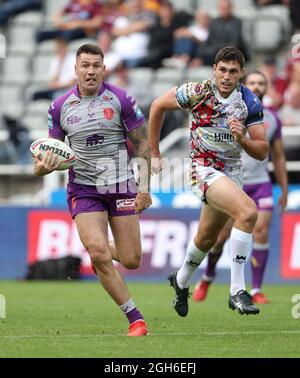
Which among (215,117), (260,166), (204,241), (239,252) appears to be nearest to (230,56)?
(215,117)

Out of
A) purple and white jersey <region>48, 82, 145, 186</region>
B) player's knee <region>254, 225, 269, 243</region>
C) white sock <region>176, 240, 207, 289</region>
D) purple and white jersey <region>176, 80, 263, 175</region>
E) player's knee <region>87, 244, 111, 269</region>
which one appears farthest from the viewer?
player's knee <region>254, 225, 269, 243</region>

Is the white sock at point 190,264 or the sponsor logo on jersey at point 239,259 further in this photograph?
the white sock at point 190,264

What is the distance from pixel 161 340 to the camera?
866 centimetres

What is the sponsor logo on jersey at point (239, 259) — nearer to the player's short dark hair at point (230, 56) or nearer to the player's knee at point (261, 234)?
the player's short dark hair at point (230, 56)

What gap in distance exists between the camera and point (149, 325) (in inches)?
394

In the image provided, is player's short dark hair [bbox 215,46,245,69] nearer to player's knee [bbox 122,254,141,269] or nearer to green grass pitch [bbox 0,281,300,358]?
player's knee [bbox 122,254,141,269]

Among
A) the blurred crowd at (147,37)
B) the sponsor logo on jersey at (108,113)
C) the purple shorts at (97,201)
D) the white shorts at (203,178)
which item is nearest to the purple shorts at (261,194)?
the white shorts at (203,178)

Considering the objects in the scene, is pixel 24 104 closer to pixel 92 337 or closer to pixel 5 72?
pixel 5 72

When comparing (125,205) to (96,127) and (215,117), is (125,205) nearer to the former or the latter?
(96,127)

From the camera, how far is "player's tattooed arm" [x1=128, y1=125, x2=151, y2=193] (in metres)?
9.05

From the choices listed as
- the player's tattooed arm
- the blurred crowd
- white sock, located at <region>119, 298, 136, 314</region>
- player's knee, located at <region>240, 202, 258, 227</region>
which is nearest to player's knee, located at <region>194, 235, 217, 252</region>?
player's knee, located at <region>240, 202, 258, 227</region>

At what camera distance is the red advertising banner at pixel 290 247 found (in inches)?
632

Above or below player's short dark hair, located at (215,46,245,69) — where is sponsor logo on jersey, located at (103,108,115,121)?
below

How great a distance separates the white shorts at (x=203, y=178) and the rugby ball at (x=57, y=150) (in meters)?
1.30
